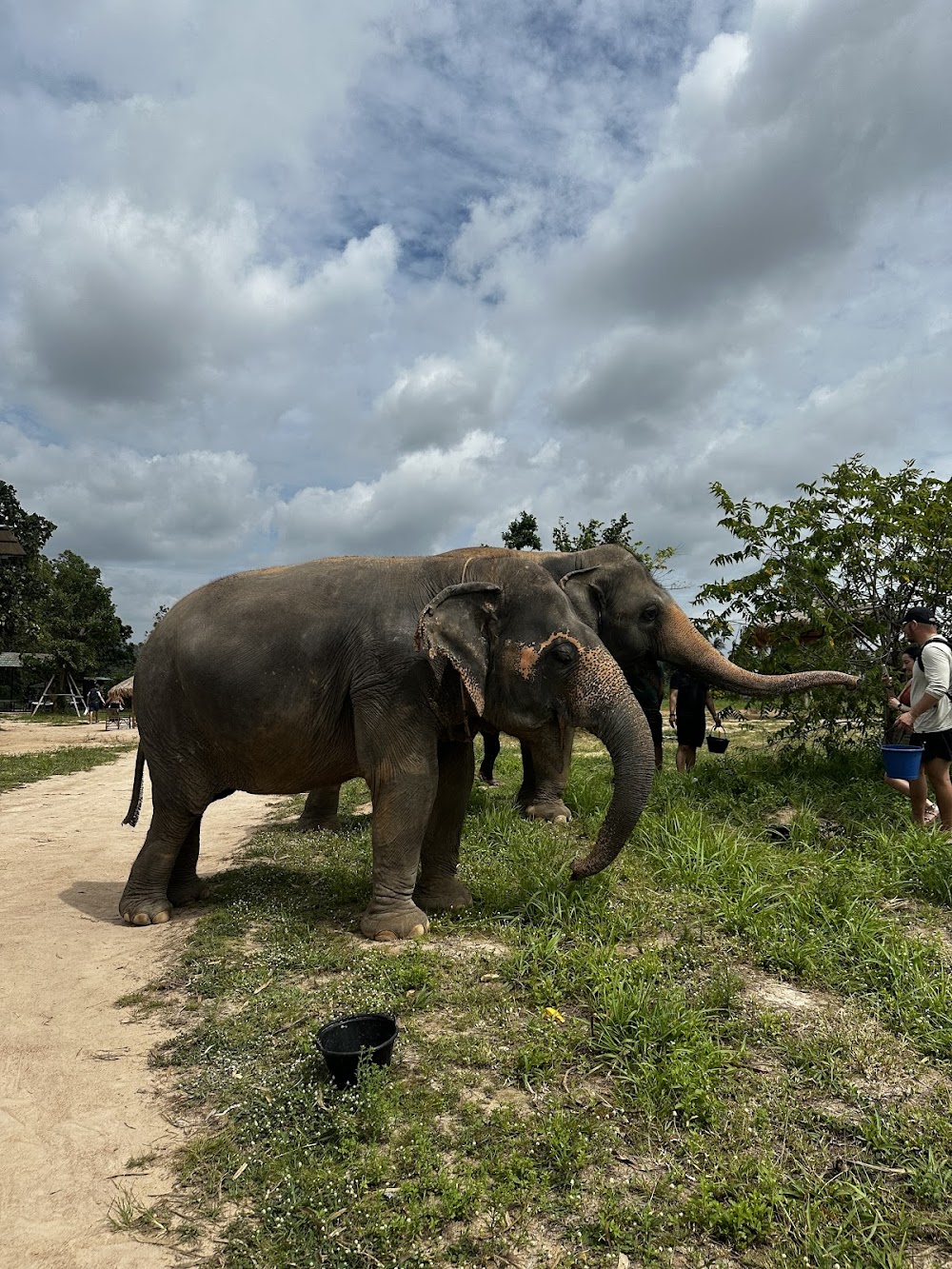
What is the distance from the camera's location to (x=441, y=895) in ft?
17.8

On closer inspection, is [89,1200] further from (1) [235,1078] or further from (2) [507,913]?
(2) [507,913]

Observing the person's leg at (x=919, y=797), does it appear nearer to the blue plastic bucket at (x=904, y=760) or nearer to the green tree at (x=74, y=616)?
the blue plastic bucket at (x=904, y=760)

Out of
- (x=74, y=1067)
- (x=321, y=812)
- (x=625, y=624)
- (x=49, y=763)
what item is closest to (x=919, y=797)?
(x=625, y=624)

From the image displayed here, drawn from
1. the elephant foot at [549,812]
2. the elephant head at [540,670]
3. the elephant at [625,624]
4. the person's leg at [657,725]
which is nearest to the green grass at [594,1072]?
the elephant head at [540,670]

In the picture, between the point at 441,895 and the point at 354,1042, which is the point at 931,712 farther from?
the point at 354,1042

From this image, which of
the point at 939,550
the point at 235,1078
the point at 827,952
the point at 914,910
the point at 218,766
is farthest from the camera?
the point at 939,550

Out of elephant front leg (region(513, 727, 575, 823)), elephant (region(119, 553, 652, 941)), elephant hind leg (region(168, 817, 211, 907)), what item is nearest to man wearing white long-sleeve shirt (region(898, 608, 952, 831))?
elephant front leg (region(513, 727, 575, 823))

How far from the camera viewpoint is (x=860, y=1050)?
3.45m

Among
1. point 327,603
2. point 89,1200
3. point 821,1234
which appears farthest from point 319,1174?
point 327,603

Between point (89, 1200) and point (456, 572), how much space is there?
3.60 meters

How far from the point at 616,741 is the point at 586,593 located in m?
3.17

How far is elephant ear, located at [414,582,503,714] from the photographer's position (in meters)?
4.55

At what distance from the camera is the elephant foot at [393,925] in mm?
4770

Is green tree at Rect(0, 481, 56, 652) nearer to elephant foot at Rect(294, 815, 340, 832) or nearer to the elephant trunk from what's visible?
elephant foot at Rect(294, 815, 340, 832)
